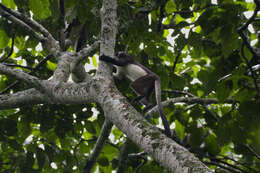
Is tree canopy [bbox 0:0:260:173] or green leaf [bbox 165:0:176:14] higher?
green leaf [bbox 165:0:176:14]

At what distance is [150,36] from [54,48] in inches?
51.6

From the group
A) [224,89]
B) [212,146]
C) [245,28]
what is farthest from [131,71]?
[245,28]

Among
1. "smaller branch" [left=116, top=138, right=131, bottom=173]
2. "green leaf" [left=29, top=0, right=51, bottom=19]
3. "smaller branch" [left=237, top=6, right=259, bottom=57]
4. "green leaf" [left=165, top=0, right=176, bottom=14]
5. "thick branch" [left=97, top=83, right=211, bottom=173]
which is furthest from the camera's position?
"green leaf" [left=165, top=0, right=176, bottom=14]

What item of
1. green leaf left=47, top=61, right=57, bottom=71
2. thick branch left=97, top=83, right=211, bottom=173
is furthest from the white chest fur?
thick branch left=97, top=83, right=211, bottom=173

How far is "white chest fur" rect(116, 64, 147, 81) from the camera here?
4.53 metres

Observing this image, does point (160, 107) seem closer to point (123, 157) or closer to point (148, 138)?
point (123, 157)

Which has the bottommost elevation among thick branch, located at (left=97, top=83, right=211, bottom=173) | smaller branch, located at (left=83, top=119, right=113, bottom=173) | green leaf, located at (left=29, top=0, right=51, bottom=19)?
smaller branch, located at (left=83, top=119, right=113, bottom=173)

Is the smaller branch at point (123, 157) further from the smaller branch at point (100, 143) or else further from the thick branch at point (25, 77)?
the thick branch at point (25, 77)

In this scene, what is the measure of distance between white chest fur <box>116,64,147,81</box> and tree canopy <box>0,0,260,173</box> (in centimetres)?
23

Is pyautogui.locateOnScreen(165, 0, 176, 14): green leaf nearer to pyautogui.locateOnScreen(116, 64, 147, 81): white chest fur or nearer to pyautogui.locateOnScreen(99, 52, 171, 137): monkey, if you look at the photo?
pyautogui.locateOnScreen(99, 52, 171, 137): monkey

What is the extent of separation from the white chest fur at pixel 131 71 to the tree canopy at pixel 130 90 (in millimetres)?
233

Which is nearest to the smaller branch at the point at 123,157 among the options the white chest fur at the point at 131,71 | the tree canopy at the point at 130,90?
the tree canopy at the point at 130,90

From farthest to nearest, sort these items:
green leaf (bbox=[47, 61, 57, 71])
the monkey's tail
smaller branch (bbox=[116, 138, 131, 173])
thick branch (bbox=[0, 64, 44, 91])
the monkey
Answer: green leaf (bbox=[47, 61, 57, 71]), the monkey, smaller branch (bbox=[116, 138, 131, 173]), the monkey's tail, thick branch (bbox=[0, 64, 44, 91])

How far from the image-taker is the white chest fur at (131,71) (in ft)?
14.9
